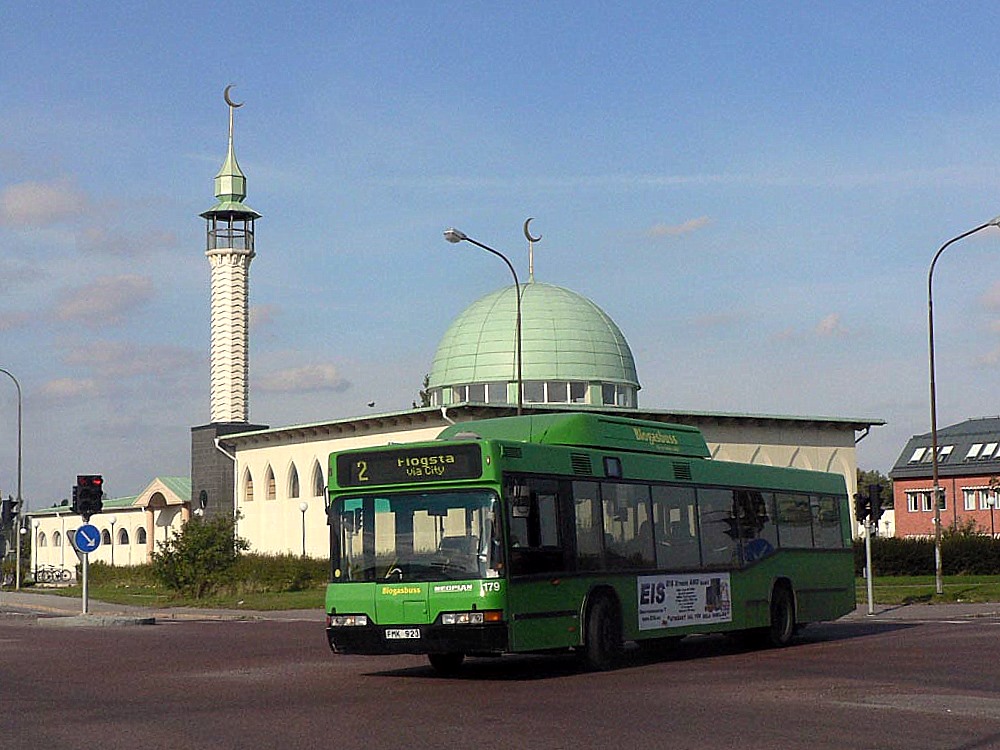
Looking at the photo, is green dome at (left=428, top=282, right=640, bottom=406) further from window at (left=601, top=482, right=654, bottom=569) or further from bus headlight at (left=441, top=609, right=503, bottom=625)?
bus headlight at (left=441, top=609, right=503, bottom=625)

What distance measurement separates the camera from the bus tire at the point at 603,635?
699 inches

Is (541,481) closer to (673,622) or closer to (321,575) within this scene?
(673,622)

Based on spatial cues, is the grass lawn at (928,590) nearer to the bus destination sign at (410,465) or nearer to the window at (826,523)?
the window at (826,523)

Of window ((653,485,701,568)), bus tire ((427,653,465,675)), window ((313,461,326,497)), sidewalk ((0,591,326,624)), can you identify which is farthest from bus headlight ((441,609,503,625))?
window ((313,461,326,497))

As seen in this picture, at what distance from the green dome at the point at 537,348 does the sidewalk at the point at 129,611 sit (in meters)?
20.2

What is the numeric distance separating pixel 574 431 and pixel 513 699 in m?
4.82

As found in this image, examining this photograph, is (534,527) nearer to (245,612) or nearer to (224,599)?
(245,612)

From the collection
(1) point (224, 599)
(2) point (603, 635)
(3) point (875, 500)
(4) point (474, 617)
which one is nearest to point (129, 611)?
(1) point (224, 599)

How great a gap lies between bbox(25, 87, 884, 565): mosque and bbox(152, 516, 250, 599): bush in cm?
1262

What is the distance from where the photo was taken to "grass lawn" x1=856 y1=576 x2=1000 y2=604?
36250 millimetres

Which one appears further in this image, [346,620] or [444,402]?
[444,402]

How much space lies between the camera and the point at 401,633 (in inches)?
651

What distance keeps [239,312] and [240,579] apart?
69.3 ft

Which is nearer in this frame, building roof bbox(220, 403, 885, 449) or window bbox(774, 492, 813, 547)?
window bbox(774, 492, 813, 547)
